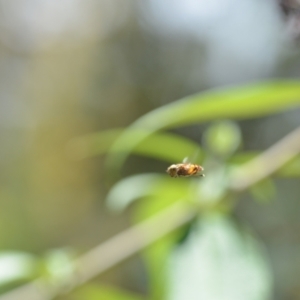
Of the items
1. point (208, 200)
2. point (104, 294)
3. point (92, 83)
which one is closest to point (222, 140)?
point (208, 200)

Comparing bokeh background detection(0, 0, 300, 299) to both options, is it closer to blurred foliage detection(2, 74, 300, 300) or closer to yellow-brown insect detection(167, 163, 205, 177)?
blurred foliage detection(2, 74, 300, 300)

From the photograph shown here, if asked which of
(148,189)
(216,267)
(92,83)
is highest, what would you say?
(92,83)

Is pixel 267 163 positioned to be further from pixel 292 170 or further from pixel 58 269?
pixel 58 269

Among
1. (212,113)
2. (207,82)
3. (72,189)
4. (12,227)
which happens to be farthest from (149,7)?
(212,113)

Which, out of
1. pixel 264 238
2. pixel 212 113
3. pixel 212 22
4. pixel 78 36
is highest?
pixel 78 36

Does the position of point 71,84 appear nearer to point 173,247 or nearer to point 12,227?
point 12,227

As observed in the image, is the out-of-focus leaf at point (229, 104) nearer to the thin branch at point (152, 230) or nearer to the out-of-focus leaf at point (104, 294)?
the thin branch at point (152, 230)
